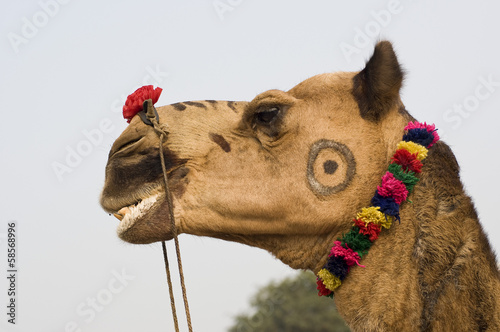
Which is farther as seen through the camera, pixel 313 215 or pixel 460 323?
pixel 313 215

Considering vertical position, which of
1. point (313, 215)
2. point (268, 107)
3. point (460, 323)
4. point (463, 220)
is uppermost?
point (268, 107)

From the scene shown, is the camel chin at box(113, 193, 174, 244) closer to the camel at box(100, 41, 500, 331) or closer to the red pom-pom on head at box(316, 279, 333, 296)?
the camel at box(100, 41, 500, 331)

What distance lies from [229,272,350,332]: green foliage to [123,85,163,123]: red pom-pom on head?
77.9 ft

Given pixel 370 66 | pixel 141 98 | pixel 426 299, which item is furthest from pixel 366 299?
pixel 141 98

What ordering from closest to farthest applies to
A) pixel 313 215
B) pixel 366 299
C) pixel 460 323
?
pixel 460 323
pixel 366 299
pixel 313 215

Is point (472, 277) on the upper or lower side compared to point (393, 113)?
lower

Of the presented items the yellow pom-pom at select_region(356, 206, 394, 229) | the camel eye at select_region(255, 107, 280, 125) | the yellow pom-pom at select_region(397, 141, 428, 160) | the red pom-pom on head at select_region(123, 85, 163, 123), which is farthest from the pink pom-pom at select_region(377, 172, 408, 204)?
the red pom-pom on head at select_region(123, 85, 163, 123)

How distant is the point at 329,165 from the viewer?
409 centimetres

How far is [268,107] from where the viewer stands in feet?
14.1

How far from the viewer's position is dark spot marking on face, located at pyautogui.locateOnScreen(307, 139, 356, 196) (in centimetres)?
405

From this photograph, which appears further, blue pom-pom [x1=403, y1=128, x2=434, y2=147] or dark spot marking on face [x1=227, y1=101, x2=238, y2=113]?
dark spot marking on face [x1=227, y1=101, x2=238, y2=113]

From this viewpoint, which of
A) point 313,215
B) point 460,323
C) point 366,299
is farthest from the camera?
point 313,215

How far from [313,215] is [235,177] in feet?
1.87

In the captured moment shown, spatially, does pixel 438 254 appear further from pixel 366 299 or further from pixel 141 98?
pixel 141 98
